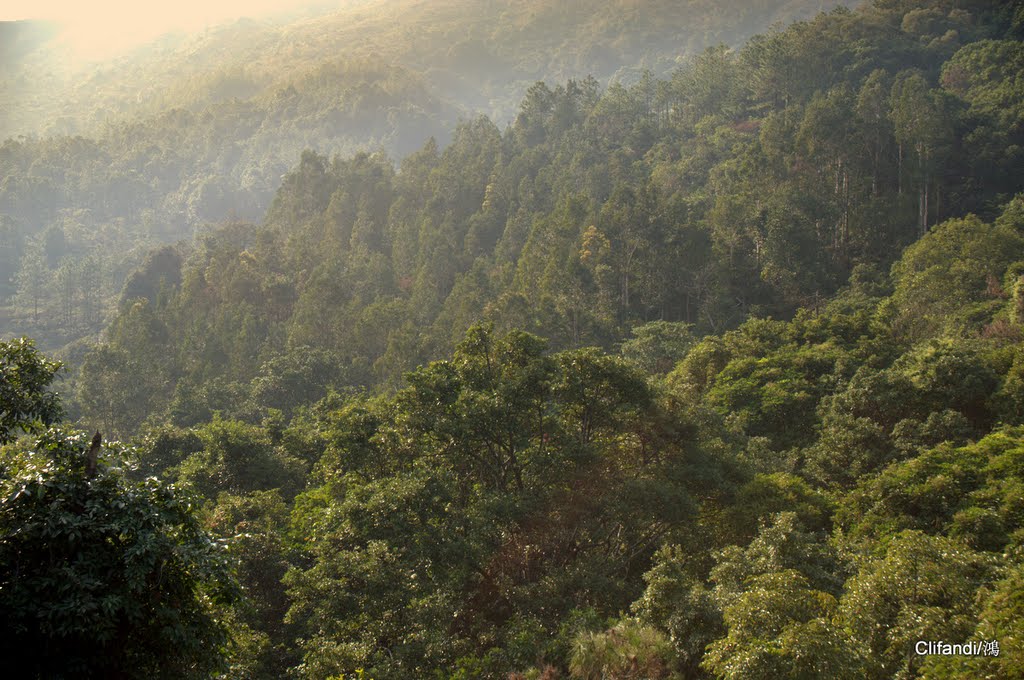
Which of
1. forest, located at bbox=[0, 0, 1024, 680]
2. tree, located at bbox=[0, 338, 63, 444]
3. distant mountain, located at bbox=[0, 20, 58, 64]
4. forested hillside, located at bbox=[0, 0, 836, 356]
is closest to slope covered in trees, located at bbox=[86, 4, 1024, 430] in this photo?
forest, located at bbox=[0, 0, 1024, 680]

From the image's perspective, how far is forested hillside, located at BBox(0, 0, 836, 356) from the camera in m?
91.8

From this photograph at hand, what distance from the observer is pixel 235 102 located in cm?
11725

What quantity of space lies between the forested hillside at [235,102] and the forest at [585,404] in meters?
16.0

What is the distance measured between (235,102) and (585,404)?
117839 millimetres

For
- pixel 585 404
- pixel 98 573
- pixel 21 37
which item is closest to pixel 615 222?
pixel 585 404

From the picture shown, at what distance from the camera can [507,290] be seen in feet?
140

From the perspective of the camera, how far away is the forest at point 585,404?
28.2ft

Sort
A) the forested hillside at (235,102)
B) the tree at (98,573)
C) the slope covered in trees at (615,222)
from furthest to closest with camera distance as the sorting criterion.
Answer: the forested hillside at (235,102), the slope covered in trees at (615,222), the tree at (98,573)

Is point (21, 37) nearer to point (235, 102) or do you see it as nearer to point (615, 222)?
point (235, 102)

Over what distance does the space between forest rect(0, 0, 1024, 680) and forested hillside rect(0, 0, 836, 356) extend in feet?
52.5

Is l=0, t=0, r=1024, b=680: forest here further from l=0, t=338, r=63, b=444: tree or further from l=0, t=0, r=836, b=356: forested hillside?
l=0, t=0, r=836, b=356: forested hillside

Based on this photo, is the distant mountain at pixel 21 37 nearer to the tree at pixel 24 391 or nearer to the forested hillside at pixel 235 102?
the forested hillside at pixel 235 102

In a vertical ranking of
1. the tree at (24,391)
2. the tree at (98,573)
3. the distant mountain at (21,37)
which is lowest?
the tree at (98,573)

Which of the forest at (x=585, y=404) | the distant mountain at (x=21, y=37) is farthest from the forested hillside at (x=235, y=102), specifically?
the forest at (x=585, y=404)
